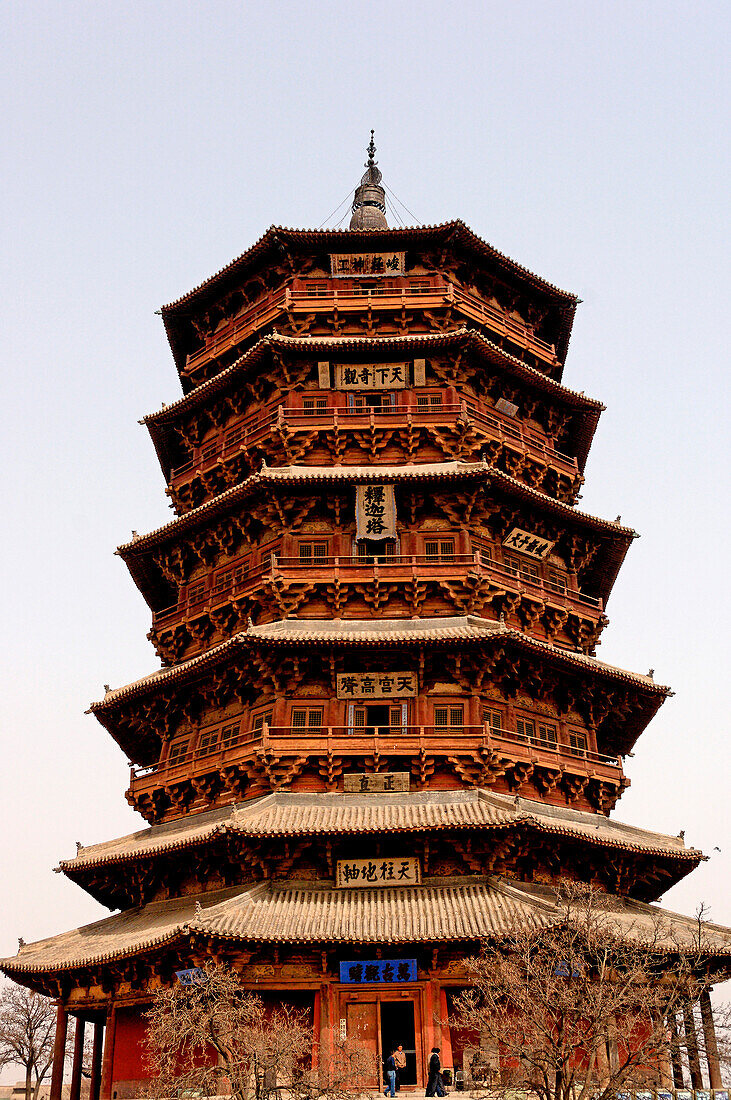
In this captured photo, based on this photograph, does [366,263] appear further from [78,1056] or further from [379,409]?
[78,1056]

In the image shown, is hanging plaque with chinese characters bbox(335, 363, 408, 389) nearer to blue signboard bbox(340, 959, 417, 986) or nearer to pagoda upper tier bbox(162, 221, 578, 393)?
pagoda upper tier bbox(162, 221, 578, 393)

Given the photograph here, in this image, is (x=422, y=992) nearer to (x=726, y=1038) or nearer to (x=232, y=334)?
(x=726, y=1038)

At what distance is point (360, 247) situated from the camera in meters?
27.7

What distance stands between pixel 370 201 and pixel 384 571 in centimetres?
1634

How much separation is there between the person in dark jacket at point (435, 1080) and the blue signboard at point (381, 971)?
5.41ft

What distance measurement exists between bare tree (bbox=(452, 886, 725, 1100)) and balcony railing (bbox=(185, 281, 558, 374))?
1478 cm

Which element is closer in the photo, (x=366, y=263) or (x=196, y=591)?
(x=196, y=591)

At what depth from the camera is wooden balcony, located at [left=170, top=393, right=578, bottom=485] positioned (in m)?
25.2

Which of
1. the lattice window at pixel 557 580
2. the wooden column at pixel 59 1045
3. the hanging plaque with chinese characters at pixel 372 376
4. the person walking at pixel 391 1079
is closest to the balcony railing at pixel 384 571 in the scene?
the lattice window at pixel 557 580

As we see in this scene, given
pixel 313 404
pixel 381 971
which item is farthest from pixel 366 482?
pixel 381 971

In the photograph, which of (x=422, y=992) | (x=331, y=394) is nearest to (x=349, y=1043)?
(x=422, y=992)

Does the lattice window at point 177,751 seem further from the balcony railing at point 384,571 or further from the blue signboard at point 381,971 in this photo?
the blue signboard at point 381,971

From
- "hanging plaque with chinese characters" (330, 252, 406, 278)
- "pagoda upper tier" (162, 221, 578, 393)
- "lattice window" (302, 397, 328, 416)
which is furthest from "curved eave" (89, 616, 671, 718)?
"hanging plaque with chinese characters" (330, 252, 406, 278)

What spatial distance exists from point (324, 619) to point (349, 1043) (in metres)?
8.51
